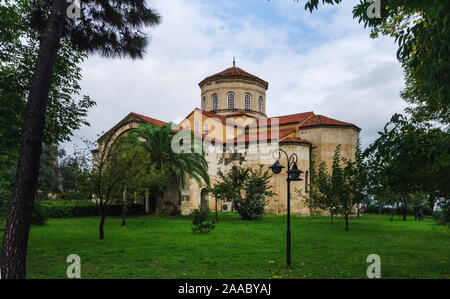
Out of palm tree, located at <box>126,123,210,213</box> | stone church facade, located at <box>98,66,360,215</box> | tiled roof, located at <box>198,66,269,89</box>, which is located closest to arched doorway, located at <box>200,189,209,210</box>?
stone church facade, located at <box>98,66,360,215</box>

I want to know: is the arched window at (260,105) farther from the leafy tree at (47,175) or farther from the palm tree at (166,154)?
the leafy tree at (47,175)

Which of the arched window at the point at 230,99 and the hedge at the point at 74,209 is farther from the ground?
the arched window at the point at 230,99

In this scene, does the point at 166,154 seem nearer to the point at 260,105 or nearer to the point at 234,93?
the point at 234,93

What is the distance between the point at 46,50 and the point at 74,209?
21.0m

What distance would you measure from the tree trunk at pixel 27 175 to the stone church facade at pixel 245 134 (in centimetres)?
1798

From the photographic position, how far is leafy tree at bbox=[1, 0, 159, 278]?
5.66 meters

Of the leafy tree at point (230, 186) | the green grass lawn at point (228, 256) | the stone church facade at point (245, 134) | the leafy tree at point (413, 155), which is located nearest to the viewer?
the leafy tree at point (413, 155)

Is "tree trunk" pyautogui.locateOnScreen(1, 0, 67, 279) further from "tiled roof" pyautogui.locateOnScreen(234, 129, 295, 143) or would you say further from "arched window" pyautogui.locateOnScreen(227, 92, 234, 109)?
"arched window" pyautogui.locateOnScreen(227, 92, 234, 109)

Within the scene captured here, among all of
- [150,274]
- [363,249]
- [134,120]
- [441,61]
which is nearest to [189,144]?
[134,120]

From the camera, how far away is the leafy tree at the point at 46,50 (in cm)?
566

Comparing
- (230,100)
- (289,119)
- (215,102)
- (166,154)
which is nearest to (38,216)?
(166,154)

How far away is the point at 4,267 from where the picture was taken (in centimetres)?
547

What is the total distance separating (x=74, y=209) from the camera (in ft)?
80.1

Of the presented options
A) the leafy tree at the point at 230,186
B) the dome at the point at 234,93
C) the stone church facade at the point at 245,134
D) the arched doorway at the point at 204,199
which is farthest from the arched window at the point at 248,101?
the leafy tree at the point at 230,186
